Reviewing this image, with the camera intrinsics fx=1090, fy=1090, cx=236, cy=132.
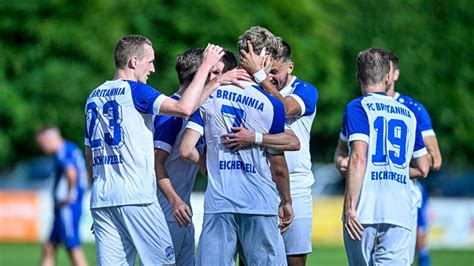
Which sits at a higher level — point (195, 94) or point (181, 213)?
point (195, 94)

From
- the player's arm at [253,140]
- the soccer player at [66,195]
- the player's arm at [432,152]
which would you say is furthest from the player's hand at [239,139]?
the soccer player at [66,195]

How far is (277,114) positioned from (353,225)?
4.18 ft

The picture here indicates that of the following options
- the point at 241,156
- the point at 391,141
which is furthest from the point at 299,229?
the point at 241,156

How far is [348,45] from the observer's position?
37.8m

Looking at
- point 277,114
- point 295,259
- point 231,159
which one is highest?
point 277,114

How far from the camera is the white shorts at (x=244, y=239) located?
890 cm

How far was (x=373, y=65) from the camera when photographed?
9.70m

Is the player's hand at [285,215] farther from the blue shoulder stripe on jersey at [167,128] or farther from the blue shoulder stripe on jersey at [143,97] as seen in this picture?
the blue shoulder stripe on jersey at [143,97]

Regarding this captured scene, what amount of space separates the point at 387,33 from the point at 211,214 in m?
28.4

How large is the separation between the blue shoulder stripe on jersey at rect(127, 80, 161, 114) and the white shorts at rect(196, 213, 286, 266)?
3.44ft

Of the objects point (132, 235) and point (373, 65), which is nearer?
point (132, 235)

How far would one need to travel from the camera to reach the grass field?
21312mm

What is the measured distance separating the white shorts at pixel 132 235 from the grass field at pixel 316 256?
432 inches

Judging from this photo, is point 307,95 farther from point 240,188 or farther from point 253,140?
point 240,188
